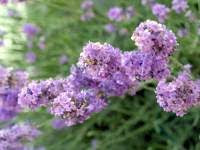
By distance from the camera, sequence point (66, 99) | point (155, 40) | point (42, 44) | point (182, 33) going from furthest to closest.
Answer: point (42, 44) < point (182, 33) < point (66, 99) < point (155, 40)

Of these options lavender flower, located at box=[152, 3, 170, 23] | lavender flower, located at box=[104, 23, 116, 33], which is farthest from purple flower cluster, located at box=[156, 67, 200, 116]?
lavender flower, located at box=[104, 23, 116, 33]

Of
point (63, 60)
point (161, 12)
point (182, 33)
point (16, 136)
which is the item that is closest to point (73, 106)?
point (16, 136)

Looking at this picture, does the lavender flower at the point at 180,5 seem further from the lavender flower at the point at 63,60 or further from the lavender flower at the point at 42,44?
the lavender flower at the point at 42,44

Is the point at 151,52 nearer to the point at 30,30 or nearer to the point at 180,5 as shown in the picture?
the point at 180,5

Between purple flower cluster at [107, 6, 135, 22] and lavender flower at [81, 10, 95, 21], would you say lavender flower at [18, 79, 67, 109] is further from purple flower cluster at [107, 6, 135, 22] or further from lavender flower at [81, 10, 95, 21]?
lavender flower at [81, 10, 95, 21]

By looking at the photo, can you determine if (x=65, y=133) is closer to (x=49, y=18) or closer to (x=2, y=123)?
(x=2, y=123)

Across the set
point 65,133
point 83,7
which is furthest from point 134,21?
point 65,133
